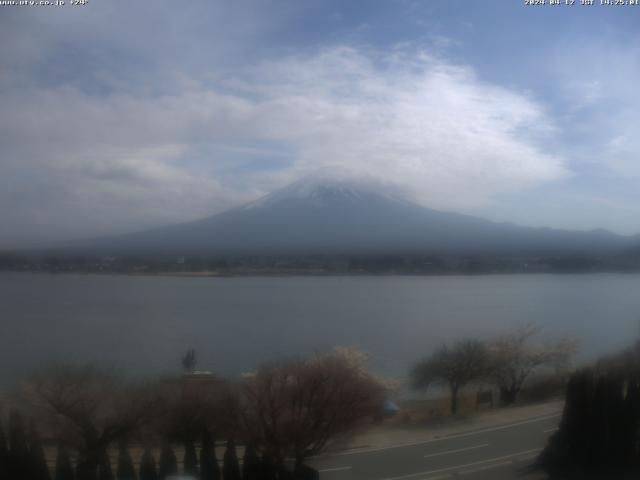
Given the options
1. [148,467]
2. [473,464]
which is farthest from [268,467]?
[473,464]

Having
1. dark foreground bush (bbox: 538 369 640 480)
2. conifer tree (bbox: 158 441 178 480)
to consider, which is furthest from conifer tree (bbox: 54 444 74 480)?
dark foreground bush (bbox: 538 369 640 480)

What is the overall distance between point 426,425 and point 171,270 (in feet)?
11.5

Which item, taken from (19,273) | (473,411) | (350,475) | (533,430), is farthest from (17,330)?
(533,430)

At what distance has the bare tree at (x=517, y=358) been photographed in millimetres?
5227

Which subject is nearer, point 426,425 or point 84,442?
point 84,442

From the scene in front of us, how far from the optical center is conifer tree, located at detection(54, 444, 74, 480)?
3.63 m

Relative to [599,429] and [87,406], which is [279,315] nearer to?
[87,406]

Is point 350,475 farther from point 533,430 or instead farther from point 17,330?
point 17,330

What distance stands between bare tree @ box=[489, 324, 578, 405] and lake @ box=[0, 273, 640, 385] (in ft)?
0.46

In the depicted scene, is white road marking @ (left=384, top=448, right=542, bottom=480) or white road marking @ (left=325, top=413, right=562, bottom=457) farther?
white road marking @ (left=325, top=413, right=562, bottom=457)

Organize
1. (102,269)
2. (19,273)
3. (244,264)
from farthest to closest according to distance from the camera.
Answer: (244,264), (102,269), (19,273)

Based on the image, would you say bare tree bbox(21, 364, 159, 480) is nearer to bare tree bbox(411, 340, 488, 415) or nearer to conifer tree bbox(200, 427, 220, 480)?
conifer tree bbox(200, 427, 220, 480)

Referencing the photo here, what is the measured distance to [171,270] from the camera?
6688 millimetres

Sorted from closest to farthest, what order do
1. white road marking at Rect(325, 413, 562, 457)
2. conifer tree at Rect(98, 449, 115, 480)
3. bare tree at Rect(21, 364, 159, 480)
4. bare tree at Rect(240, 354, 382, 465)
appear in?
conifer tree at Rect(98, 449, 115, 480) < bare tree at Rect(21, 364, 159, 480) < bare tree at Rect(240, 354, 382, 465) < white road marking at Rect(325, 413, 562, 457)
